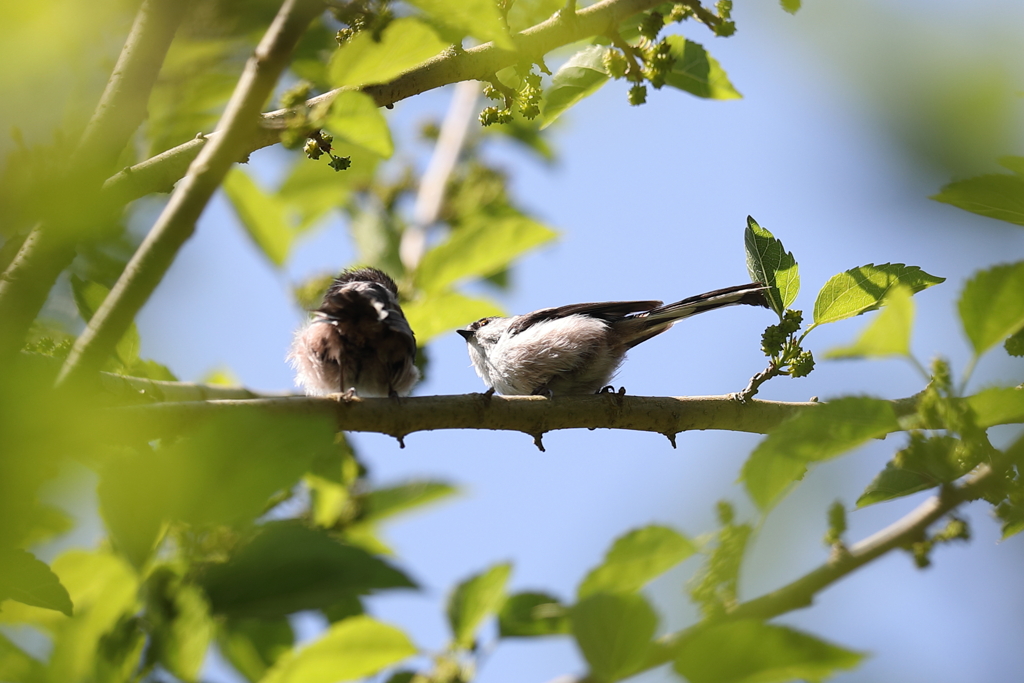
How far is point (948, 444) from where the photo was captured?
7.55 ft

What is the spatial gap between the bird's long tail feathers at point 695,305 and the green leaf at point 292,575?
7.46 ft

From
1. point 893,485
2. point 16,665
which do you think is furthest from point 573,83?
point 16,665

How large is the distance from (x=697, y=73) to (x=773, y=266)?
96cm

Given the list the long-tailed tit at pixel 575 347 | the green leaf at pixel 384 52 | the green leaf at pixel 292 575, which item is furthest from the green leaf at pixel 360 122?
the long-tailed tit at pixel 575 347

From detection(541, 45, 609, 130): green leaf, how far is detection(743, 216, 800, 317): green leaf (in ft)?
3.17

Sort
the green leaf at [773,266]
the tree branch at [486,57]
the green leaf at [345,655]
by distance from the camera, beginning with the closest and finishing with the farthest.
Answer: the green leaf at [345,655] < the tree branch at [486,57] < the green leaf at [773,266]

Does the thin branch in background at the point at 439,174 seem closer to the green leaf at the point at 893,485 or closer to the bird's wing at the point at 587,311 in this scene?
the bird's wing at the point at 587,311

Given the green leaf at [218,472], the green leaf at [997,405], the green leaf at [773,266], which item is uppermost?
the green leaf at [773,266]

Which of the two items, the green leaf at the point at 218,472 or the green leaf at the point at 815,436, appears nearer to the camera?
the green leaf at the point at 218,472

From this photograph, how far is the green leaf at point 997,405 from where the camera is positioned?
2.10 meters

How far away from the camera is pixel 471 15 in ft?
Result: 7.04

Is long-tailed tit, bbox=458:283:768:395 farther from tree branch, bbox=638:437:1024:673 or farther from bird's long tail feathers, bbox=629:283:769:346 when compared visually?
tree branch, bbox=638:437:1024:673

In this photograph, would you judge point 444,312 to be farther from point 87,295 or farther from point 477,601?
point 477,601

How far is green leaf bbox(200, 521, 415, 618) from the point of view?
5.41 ft
